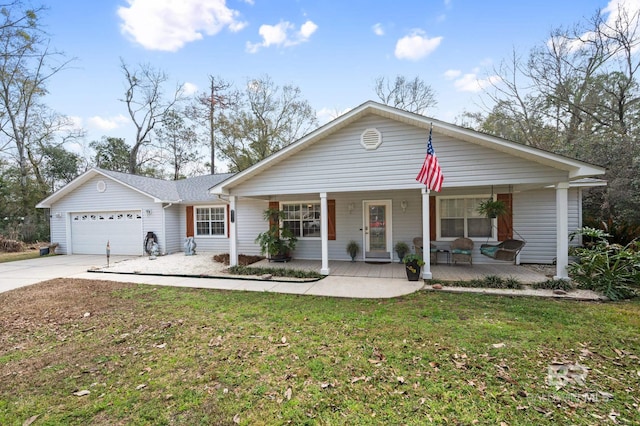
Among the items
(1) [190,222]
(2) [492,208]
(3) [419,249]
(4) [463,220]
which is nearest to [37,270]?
(1) [190,222]

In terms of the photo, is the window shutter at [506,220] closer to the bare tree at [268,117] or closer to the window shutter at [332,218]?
the window shutter at [332,218]

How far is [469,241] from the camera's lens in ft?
25.9

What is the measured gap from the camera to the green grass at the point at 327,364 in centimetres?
226

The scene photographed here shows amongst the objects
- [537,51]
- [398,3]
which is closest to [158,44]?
[398,3]

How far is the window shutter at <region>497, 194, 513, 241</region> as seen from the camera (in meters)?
8.01

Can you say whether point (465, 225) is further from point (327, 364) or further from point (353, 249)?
point (327, 364)

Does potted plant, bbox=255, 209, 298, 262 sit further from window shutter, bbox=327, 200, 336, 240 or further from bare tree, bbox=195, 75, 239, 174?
bare tree, bbox=195, 75, 239, 174

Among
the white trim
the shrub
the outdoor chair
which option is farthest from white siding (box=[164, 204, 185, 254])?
the shrub

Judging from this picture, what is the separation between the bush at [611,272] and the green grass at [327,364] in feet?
2.35

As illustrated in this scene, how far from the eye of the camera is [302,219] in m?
9.73

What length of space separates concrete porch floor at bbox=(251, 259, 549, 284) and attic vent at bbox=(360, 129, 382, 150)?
3420 mm

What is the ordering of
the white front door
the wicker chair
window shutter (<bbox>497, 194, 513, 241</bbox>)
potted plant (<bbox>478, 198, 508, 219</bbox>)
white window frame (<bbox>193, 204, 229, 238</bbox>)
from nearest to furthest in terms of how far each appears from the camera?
1. potted plant (<bbox>478, 198, 508, 219</bbox>)
2. the wicker chair
3. window shutter (<bbox>497, 194, 513, 241</bbox>)
4. the white front door
5. white window frame (<bbox>193, 204, 229, 238</bbox>)

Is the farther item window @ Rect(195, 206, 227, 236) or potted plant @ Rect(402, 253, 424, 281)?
window @ Rect(195, 206, 227, 236)

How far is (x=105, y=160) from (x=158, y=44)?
16209mm
